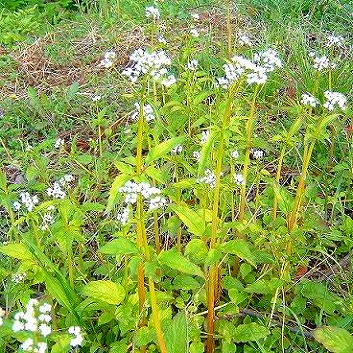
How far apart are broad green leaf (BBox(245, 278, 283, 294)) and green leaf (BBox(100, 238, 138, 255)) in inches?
21.1

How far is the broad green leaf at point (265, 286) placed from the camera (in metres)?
1.80

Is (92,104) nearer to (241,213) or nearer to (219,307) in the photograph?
(241,213)

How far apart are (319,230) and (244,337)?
1.47 ft

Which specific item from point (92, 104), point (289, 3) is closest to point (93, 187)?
point (92, 104)

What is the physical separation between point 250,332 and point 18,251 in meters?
0.70

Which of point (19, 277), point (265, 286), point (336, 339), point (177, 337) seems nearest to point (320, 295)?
point (265, 286)

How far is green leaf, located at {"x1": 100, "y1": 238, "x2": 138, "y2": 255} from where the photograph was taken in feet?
4.57

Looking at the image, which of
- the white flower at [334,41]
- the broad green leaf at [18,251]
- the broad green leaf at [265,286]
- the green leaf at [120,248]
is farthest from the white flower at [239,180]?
the white flower at [334,41]

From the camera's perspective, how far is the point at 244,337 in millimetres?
1718

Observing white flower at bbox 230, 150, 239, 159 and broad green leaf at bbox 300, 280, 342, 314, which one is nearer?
broad green leaf at bbox 300, 280, 342, 314

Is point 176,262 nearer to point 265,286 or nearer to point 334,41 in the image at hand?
point 265,286

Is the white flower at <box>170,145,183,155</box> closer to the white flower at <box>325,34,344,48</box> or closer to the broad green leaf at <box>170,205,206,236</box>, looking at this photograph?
the broad green leaf at <box>170,205,206,236</box>

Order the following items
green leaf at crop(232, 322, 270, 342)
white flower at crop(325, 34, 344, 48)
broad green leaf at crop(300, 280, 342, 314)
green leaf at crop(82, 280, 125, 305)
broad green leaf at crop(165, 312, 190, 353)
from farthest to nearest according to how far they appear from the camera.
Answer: white flower at crop(325, 34, 344, 48)
broad green leaf at crop(300, 280, 342, 314)
green leaf at crop(232, 322, 270, 342)
green leaf at crop(82, 280, 125, 305)
broad green leaf at crop(165, 312, 190, 353)

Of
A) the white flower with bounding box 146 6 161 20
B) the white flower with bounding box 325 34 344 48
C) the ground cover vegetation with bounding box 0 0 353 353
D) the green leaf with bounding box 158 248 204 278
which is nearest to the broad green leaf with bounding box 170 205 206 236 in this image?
the ground cover vegetation with bounding box 0 0 353 353
